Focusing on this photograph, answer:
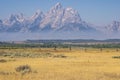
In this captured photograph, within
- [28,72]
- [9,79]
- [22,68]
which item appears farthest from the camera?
[22,68]

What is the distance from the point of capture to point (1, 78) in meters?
28.6

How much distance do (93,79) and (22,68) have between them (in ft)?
31.3

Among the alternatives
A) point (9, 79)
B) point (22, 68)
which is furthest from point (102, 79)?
point (22, 68)

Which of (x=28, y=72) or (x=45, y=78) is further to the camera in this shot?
(x=28, y=72)

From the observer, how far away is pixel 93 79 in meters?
29.2

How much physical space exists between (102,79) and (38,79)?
16.0 feet

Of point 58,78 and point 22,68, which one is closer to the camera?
point 58,78


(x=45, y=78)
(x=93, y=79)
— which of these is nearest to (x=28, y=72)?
(x=45, y=78)

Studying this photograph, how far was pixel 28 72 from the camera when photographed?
111 feet

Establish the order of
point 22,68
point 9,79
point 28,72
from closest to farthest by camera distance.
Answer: point 9,79 < point 28,72 < point 22,68

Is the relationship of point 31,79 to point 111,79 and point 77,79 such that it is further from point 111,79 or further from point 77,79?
point 111,79

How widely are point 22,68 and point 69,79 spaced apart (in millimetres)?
8780

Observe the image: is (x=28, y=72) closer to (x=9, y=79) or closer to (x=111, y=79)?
(x=9, y=79)

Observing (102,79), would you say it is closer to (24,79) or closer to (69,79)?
(69,79)
